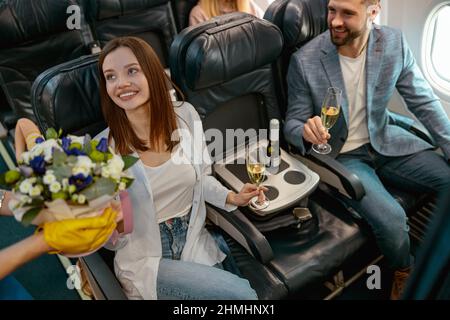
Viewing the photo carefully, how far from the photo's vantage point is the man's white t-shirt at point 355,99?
2.23 meters

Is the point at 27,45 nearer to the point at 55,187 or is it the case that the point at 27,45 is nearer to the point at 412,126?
the point at 55,187

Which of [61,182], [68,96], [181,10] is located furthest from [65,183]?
[181,10]

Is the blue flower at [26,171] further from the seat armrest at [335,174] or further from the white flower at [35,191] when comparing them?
the seat armrest at [335,174]

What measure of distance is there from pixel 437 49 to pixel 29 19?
2.81 meters

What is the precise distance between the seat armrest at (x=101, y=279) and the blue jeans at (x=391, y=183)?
131cm

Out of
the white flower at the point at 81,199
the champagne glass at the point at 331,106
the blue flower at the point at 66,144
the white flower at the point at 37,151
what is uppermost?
the white flower at the point at 37,151

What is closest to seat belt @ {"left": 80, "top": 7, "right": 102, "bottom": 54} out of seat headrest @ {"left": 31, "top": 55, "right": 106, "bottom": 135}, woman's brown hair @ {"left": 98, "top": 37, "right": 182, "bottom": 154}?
seat headrest @ {"left": 31, "top": 55, "right": 106, "bottom": 135}

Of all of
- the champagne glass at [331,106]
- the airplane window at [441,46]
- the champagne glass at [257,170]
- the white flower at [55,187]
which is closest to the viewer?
the white flower at [55,187]

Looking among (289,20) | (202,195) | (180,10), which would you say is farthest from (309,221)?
(180,10)

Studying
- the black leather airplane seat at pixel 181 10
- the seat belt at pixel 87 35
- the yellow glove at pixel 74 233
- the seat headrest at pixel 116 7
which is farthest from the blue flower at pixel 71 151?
the black leather airplane seat at pixel 181 10

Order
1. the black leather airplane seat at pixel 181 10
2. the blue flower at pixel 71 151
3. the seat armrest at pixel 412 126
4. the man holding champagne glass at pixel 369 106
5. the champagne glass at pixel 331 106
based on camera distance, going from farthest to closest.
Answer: the black leather airplane seat at pixel 181 10, the seat armrest at pixel 412 126, the man holding champagne glass at pixel 369 106, the champagne glass at pixel 331 106, the blue flower at pixel 71 151

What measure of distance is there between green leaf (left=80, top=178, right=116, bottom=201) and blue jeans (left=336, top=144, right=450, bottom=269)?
1388 mm

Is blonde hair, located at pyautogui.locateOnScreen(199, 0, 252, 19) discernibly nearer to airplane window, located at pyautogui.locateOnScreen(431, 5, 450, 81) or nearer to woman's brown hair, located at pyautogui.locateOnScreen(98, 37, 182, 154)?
airplane window, located at pyautogui.locateOnScreen(431, 5, 450, 81)
